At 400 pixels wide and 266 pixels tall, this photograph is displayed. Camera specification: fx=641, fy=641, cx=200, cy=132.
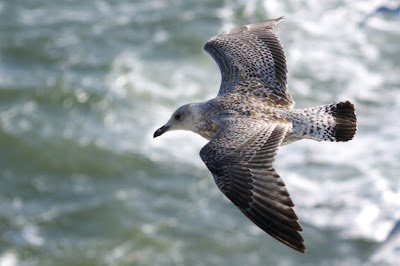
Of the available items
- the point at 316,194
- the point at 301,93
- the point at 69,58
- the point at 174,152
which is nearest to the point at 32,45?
the point at 69,58

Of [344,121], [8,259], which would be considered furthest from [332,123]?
[8,259]

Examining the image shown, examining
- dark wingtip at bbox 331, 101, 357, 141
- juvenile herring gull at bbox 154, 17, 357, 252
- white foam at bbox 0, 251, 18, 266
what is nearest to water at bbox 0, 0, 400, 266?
white foam at bbox 0, 251, 18, 266

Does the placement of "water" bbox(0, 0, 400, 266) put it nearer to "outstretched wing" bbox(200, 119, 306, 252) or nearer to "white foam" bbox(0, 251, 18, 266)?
"white foam" bbox(0, 251, 18, 266)

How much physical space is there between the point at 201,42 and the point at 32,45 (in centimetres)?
400

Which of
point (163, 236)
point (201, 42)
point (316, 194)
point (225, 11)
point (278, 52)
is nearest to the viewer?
point (278, 52)

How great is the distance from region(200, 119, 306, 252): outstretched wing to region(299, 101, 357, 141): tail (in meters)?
0.34

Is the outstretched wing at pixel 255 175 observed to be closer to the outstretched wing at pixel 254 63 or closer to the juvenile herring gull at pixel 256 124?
the juvenile herring gull at pixel 256 124

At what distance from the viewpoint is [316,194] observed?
1134 centimetres

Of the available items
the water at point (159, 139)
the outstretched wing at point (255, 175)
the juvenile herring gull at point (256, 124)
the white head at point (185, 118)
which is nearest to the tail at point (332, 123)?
the juvenile herring gull at point (256, 124)

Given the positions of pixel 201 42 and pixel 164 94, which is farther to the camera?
pixel 201 42

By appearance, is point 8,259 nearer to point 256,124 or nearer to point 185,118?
point 185,118

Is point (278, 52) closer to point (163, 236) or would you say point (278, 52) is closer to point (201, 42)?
point (163, 236)

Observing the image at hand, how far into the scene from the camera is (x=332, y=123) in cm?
549

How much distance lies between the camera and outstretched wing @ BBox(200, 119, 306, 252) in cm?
416
